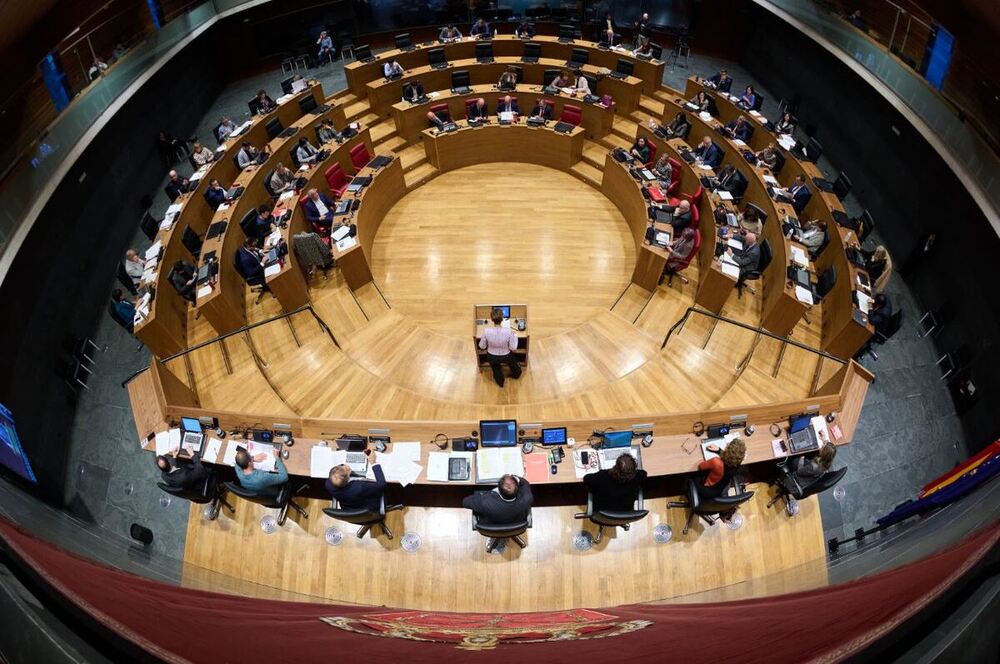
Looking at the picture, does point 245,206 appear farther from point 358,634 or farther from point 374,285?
point 358,634

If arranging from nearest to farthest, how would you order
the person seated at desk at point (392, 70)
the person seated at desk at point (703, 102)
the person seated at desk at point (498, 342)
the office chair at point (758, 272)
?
the person seated at desk at point (498, 342) < the office chair at point (758, 272) < the person seated at desk at point (703, 102) < the person seated at desk at point (392, 70)

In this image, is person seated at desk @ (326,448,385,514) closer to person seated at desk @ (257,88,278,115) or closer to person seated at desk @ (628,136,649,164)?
person seated at desk @ (628,136,649,164)

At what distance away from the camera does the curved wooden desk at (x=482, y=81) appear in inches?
448

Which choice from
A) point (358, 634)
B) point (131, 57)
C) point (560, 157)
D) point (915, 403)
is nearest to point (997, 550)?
point (358, 634)

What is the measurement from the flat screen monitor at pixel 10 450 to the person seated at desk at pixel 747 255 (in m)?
9.24

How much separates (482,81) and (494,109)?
1.05 m

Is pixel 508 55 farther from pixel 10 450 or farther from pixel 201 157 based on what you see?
pixel 10 450

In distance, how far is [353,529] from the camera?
584 centimetres

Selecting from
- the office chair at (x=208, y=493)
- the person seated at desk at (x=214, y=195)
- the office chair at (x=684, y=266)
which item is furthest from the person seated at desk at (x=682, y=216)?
the person seated at desk at (x=214, y=195)

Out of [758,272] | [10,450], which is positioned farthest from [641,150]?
[10,450]

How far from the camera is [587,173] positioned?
10.8 metres

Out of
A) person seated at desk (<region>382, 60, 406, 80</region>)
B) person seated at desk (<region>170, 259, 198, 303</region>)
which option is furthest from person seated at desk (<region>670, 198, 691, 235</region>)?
person seated at desk (<region>170, 259, 198, 303</region>)

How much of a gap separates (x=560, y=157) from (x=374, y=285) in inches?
194

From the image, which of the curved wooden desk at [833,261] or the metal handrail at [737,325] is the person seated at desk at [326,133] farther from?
the curved wooden desk at [833,261]
